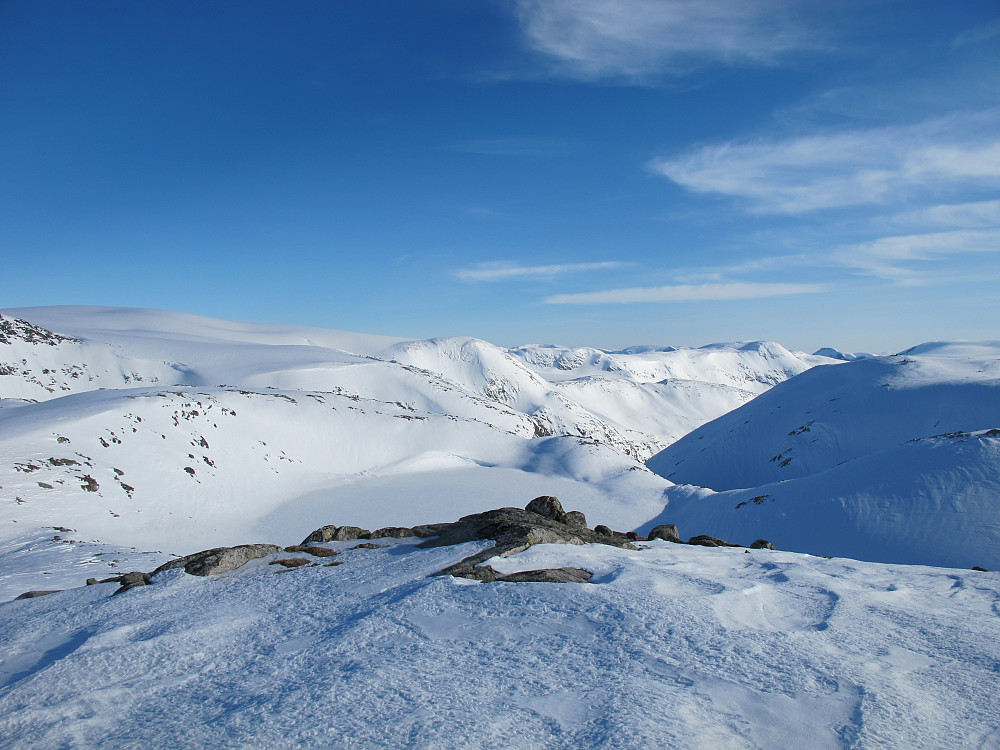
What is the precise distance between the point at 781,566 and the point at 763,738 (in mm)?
5368

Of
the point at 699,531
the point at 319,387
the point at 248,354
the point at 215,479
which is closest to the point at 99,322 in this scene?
the point at 248,354

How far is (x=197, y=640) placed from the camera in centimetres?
548

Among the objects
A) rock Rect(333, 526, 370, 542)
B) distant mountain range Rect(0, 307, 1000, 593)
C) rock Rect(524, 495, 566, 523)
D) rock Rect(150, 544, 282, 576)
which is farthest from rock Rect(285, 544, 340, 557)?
distant mountain range Rect(0, 307, 1000, 593)

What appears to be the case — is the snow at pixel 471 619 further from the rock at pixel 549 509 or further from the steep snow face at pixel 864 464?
the rock at pixel 549 509

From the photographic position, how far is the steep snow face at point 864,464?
57.5 ft

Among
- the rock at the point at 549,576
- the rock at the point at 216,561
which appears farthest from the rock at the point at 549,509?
the rock at the point at 216,561

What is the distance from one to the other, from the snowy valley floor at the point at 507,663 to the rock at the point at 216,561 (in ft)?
1.69

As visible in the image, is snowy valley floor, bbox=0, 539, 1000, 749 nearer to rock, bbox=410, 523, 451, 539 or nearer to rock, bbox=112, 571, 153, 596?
rock, bbox=112, 571, 153, 596

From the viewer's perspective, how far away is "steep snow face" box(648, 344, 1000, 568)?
A: 57.5 feet

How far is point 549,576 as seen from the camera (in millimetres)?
6641

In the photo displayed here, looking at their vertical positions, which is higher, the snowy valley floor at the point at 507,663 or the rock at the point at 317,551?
the snowy valley floor at the point at 507,663

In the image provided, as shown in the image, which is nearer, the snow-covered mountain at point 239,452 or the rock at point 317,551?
the rock at point 317,551

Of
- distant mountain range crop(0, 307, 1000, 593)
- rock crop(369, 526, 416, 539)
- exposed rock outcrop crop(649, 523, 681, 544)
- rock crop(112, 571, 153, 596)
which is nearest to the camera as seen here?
rock crop(112, 571, 153, 596)

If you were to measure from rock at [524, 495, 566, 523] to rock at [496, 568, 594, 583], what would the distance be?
369 centimetres
